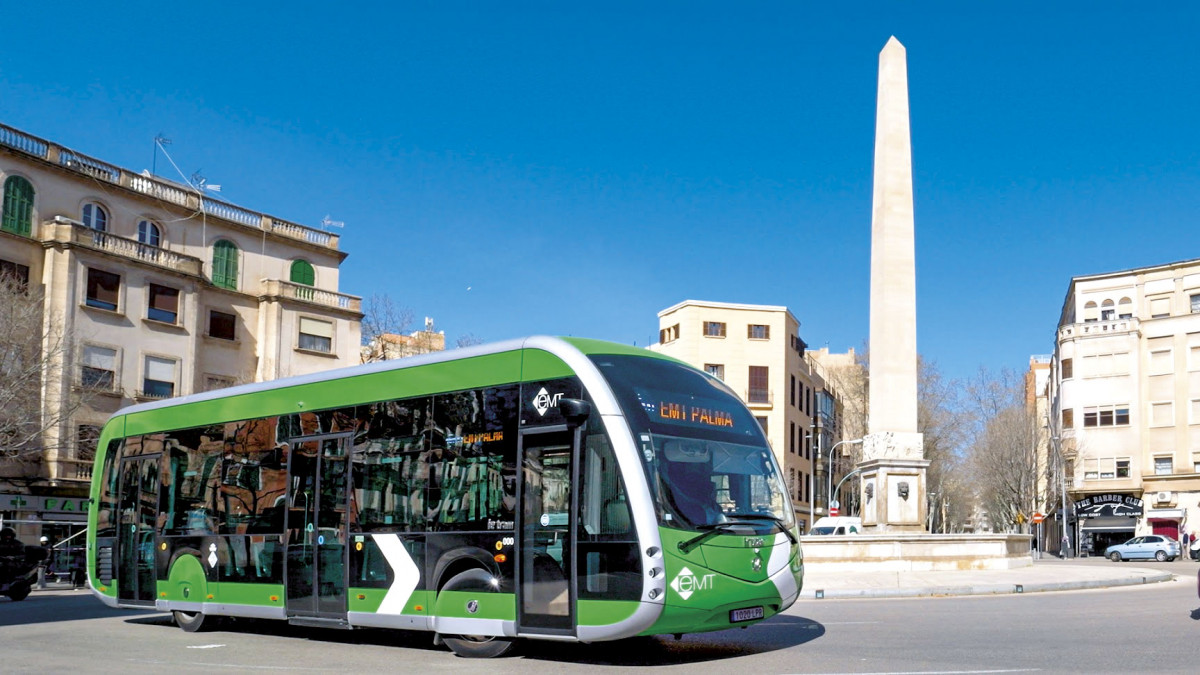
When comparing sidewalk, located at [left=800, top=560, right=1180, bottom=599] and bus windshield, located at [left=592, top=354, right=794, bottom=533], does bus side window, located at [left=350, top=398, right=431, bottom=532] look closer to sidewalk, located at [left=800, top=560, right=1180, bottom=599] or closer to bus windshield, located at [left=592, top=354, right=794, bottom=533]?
bus windshield, located at [left=592, top=354, right=794, bottom=533]

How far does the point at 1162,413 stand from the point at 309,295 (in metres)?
44.5

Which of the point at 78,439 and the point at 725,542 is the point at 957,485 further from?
the point at 725,542

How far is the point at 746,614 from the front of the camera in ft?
34.8

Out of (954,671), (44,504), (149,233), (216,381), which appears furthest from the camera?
(216,381)

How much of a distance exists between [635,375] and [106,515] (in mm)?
9872

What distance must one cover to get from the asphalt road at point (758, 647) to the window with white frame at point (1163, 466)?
161ft

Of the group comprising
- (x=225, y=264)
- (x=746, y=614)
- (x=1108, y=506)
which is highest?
(x=225, y=264)

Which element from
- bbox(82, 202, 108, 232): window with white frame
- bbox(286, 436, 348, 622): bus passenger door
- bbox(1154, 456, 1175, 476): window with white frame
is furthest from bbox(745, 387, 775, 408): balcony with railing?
bbox(286, 436, 348, 622): bus passenger door

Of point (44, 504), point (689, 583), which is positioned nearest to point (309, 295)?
point (44, 504)

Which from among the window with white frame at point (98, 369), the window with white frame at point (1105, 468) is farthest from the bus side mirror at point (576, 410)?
the window with white frame at point (1105, 468)

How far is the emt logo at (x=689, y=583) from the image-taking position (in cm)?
1002

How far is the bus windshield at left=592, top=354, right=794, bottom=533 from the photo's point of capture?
33.8ft

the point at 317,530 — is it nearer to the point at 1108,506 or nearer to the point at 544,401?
the point at 544,401

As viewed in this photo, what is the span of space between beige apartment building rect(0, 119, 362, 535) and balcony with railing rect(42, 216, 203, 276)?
0.05 metres
